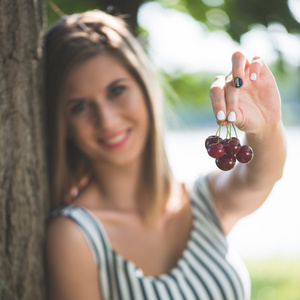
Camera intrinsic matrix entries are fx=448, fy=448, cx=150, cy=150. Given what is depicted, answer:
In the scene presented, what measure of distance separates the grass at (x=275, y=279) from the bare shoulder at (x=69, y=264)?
2.76 meters

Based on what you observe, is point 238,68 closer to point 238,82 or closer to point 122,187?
point 238,82

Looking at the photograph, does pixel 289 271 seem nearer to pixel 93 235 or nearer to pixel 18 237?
pixel 93 235

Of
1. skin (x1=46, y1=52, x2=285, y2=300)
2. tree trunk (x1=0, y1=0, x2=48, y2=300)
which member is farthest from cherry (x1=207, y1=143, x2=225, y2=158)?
tree trunk (x1=0, y1=0, x2=48, y2=300)

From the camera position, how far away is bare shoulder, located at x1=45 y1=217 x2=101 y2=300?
1735 mm

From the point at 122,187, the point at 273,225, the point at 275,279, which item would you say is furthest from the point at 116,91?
the point at 273,225

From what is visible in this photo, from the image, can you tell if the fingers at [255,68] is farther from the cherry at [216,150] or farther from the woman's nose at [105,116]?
the woman's nose at [105,116]

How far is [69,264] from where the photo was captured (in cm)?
176

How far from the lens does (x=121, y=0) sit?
2.31m

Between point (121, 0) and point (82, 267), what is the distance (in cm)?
136

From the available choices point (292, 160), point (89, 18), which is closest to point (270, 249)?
point (89, 18)

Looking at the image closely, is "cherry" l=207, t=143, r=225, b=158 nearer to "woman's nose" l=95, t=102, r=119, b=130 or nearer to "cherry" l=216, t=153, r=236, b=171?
"cherry" l=216, t=153, r=236, b=171

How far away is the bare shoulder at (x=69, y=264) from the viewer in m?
1.74

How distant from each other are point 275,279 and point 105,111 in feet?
11.0

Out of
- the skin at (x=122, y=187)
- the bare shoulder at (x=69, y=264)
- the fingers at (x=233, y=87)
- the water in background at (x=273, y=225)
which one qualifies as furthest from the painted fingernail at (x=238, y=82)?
the water in background at (x=273, y=225)
